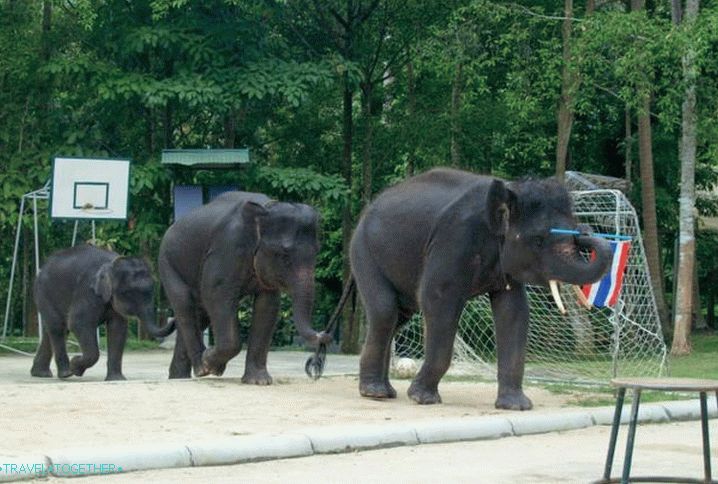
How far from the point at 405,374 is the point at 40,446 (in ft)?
26.8

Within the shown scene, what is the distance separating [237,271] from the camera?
50.1ft

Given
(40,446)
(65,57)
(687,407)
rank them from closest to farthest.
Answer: (40,446)
(687,407)
(65,57)

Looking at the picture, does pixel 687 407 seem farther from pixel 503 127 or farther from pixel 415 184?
pixel 503 127

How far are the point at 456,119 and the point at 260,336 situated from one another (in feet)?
44.9

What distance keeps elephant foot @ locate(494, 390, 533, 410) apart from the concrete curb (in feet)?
1.31

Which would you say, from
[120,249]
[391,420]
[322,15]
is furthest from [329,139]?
[391,420]

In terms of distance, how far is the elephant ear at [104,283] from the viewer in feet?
58.7

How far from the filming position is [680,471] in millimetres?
10008

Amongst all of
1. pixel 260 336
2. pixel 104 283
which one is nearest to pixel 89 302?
pixel 104 283

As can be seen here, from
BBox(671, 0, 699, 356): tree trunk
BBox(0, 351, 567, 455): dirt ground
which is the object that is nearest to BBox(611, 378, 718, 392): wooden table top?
BBox(0, 351, 567, 455): dirt ground

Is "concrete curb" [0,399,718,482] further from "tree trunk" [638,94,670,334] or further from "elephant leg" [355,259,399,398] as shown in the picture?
"tree trunk" [638,94,670,334]

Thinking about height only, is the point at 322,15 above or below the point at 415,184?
above

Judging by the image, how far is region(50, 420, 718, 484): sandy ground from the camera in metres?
9.31

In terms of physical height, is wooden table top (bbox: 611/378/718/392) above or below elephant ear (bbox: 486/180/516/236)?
below
